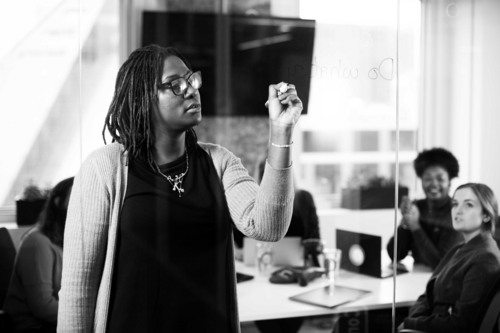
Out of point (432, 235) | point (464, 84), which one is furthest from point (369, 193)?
point (464, 84)

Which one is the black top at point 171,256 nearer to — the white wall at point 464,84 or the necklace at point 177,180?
the necklace at point 177,180

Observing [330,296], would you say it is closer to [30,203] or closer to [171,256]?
[171,256]

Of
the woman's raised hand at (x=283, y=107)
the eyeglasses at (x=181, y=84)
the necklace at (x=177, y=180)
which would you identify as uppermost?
the eyeglasses at (x=181, y=84)

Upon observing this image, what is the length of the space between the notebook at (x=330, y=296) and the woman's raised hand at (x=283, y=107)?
0.96m

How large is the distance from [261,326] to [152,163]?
847mm

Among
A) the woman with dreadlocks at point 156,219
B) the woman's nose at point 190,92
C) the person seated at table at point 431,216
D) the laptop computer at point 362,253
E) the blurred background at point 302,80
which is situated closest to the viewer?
the woman with dreadlocks at point 156,219

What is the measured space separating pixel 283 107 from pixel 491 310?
1.48m

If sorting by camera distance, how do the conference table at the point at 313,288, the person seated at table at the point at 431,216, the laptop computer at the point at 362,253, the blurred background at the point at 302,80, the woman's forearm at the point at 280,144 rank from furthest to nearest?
1. the person seated at table at the point at 431,216
2. the laptop computer at the point at 362,253
3. the conference table at the point at 313,288
4. the blurred background at the point at 302,80
5. the woman's forearm at the point at 280,144

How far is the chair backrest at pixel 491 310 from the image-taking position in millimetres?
2260

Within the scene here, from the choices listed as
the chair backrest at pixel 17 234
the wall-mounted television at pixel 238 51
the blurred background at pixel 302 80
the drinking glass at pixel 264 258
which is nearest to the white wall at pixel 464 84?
the blurred background at pixel 302 80

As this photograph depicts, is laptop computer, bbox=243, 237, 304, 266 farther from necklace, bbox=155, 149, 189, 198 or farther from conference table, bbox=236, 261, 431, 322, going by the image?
necklace, bbox=155, 149, 189, 198

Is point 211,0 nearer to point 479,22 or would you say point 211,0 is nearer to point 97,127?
point 97,127

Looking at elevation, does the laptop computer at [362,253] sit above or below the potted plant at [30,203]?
→ below

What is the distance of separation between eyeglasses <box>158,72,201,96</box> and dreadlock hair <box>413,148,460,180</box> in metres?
1.20
